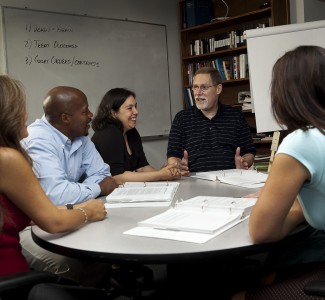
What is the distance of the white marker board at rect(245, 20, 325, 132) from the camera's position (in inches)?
126

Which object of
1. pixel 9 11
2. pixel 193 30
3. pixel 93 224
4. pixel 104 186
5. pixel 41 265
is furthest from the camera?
pixel 193 30

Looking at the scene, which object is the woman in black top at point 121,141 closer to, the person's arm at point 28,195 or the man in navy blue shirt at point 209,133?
the man in navy blue shirt at point 209,133

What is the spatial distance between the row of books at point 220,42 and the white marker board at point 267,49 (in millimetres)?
773

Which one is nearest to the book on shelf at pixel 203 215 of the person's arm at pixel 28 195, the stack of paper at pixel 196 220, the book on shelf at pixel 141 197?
the stack of paper at pixel 196 220

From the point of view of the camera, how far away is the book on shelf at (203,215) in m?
1.29

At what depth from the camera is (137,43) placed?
170 inches

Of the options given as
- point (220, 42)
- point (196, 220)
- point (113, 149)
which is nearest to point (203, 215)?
point (196, 220)

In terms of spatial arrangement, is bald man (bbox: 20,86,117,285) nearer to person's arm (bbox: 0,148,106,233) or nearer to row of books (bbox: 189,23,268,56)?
person's arm (bbox: 0,148,106,233)

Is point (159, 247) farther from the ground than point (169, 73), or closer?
closer

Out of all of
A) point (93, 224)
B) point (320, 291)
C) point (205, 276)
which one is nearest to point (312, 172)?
point (320, 291)

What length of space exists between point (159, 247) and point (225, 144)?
187cm

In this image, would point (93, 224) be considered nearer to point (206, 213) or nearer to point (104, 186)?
point (206, 213)

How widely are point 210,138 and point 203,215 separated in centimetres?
157

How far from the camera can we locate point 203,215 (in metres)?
1.45
